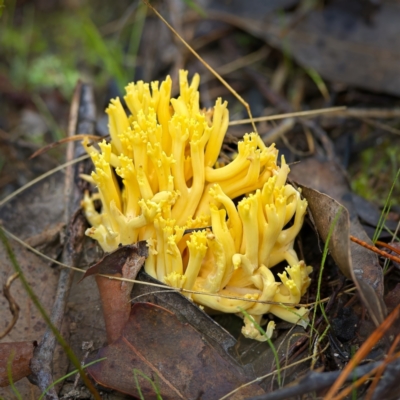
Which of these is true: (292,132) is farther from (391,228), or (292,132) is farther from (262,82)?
(391,228)

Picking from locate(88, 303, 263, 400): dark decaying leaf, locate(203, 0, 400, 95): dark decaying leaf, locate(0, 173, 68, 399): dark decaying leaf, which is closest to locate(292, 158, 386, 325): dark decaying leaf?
locate(88, 303, 263, 400): dark decaying leaf

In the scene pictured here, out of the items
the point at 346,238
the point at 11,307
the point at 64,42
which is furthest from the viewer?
the point at 64,42

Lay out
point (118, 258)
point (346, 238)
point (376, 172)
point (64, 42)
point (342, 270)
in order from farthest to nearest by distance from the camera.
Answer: point (64, 42) < point (376, 172) < point (118, 258) < point (342, 270) < point (346, 238)

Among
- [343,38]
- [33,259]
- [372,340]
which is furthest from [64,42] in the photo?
[372,340]

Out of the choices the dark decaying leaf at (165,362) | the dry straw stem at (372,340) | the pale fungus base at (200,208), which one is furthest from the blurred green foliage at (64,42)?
the dry straw stem at (372,340)

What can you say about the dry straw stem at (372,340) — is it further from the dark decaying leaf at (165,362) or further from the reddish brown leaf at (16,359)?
the reddish brown leaf at (16,359)

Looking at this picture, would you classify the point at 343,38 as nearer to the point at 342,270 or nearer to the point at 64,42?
the point at 342,270

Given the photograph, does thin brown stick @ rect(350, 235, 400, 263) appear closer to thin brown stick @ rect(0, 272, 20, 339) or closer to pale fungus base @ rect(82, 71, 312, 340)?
pale fungus base @ rect(82, 71, 312, 340)
